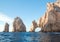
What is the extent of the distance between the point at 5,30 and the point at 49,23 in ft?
164

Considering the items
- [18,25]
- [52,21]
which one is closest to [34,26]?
[18,25]

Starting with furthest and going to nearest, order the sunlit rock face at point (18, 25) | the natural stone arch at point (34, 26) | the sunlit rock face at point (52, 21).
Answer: the sunlit rock face at point (18, 25) → the natural stone arch at point (34, 26) → the sunlit rock face at point (52, 21)

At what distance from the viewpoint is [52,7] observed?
134m

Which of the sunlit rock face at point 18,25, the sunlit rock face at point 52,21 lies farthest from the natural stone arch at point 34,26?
the sunlit rock face at point 18,25

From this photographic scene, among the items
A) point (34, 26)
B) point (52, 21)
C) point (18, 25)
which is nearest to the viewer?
point (52, 21)

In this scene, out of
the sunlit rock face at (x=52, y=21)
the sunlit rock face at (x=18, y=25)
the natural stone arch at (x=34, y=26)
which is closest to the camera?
the sunlit rock face at (x=52, y=21)

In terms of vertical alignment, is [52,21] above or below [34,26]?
above

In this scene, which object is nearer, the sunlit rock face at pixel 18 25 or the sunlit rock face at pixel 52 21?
the sunlit rock face at pixel 52 21

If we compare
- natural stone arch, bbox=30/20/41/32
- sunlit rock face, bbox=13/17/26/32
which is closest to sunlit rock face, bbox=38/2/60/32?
natural stone arch, bbox=30/20/41/32

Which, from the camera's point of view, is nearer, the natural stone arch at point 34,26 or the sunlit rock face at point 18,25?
the natural stone arch at point 34,26

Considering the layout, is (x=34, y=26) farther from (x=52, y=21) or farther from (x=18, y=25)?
(x=52, y=21)

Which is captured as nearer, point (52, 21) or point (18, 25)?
point (52, 21)

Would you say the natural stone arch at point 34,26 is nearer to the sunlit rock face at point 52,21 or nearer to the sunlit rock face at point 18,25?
the sunlit rock face at point 52,21

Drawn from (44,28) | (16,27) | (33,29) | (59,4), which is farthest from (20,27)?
(59,4)
